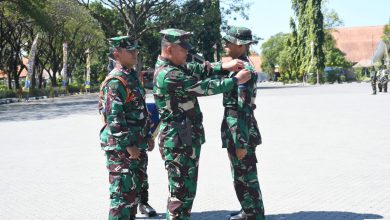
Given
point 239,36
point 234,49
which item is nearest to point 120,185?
point 234,49

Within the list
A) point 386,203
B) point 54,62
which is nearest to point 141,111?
point 386,203

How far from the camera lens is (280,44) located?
104438 millimetres

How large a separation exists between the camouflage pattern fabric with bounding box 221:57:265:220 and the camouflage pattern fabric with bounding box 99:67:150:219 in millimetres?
769

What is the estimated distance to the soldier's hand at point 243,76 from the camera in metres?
3.92

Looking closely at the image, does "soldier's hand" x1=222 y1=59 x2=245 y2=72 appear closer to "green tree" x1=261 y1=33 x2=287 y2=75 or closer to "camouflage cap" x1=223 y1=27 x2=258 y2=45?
"camouflage cap" x1=223 y1=27 x2=258 y2=45

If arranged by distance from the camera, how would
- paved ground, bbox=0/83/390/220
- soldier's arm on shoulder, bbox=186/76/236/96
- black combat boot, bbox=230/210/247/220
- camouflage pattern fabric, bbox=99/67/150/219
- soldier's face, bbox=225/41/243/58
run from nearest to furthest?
soldier's arm on shoulder, bbox=186/76/236/96 → camouflage pattern fabric, bbox=99/67/150/219 → soldier's face, bbox=225/41/243/58 → black combat boot, bbox=230/210/247/220 → paved ground, bbox=0/83/390/220

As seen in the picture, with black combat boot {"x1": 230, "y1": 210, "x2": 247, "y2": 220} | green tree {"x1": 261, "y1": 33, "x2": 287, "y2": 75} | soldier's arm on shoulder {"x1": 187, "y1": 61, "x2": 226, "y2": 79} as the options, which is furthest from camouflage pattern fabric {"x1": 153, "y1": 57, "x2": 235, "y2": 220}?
green tree {"x1": 261, "y1": 33, "x2": 287, "y2": 75}

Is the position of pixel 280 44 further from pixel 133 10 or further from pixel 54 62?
pixel 133 10

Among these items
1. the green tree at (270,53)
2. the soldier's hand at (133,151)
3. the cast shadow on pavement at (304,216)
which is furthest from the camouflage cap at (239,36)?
the green tree at (270,53)

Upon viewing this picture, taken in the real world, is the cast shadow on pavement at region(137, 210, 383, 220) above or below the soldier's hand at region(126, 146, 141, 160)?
below

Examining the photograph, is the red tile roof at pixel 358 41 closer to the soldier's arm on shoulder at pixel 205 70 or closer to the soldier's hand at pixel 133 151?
the soldier's arm on shoulder at pixel 205 70

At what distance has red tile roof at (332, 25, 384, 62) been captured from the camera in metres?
97.7

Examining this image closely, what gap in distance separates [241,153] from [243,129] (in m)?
0.22

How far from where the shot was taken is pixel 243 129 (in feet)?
14.1
